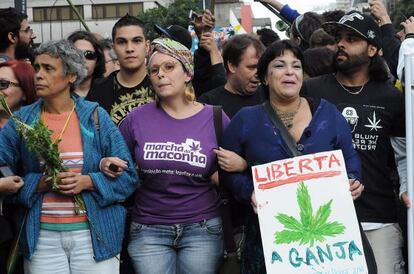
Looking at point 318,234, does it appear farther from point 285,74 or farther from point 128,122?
point 128,122

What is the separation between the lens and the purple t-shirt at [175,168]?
12.5ft

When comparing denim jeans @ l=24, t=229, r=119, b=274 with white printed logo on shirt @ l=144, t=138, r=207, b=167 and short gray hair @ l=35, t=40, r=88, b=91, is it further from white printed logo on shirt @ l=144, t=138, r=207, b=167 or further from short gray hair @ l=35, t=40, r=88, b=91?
short gray hair @ l=35, t=40, r=88, b=91

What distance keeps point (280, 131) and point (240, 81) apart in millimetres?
1209

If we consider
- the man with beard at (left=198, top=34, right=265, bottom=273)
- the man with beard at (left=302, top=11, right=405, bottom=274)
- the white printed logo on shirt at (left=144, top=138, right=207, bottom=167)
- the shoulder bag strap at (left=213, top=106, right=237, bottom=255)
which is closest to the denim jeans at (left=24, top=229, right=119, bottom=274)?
the white printed logo on shirt at (left=144, top=138, right=207, bottom=167)

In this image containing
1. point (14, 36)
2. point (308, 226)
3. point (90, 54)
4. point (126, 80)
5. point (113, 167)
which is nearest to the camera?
point (308, 226)

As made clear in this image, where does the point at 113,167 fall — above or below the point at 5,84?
below

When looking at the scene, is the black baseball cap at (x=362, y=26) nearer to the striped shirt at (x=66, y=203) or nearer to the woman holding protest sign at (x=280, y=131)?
the woman holding protest sign at (x=280, y=131)

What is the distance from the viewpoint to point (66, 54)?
3885 mm

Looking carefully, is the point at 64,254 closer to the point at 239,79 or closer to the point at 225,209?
the point at 225,209

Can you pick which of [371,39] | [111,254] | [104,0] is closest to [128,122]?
[111,254]

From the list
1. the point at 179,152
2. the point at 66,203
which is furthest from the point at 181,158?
the point at 66,203

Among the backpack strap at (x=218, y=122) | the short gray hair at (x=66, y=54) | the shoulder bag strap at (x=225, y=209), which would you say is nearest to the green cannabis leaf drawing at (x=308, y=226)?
the shoulder bag strap at (x=225, y=209)

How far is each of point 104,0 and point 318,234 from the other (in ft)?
247

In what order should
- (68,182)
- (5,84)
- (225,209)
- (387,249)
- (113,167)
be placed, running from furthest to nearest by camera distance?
(5,84), (387,249), (225,209), (113,167), (68,182)
